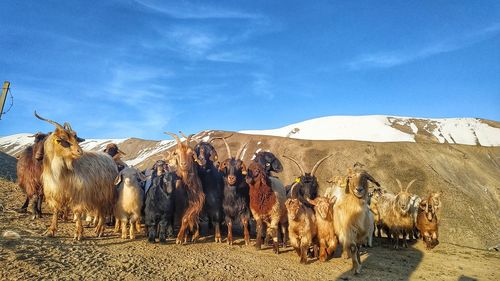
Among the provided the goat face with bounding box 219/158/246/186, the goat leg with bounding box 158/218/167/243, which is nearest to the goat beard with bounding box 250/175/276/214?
the goat face with bounding box 219/158/246/186

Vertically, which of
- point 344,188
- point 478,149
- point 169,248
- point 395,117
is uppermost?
point 395,117

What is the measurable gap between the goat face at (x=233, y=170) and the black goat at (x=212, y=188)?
0.47m

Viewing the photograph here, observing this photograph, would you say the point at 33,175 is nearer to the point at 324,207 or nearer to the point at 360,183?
the point at 324,207

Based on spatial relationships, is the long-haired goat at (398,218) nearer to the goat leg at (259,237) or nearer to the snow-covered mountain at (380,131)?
the goat leg at (259,237)

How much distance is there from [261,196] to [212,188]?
141cm

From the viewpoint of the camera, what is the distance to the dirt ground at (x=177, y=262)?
5609 millimetres

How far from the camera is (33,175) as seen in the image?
9375 mm

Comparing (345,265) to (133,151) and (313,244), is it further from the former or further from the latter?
(133,151)

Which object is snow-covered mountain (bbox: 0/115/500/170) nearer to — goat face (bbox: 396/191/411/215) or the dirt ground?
goat face (bbox: 396/191/411/215)

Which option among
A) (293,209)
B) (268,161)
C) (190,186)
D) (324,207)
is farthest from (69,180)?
(324,207)

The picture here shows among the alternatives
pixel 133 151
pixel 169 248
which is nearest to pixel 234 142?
pixel 169 248

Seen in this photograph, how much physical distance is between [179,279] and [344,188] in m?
4.30

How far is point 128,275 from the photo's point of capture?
5.70 m

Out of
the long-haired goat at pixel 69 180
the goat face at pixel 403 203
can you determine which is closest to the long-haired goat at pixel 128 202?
the long-haired goat at pixel 69 180
